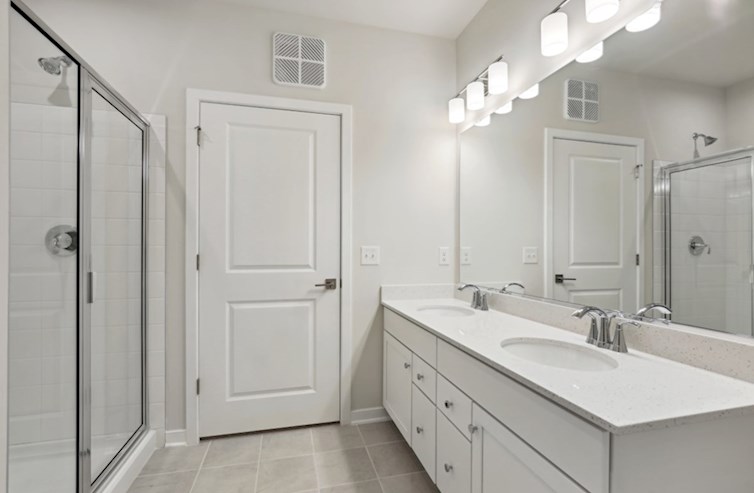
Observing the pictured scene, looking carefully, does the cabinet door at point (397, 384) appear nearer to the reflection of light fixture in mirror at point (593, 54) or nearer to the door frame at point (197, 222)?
the door frame at point (197, 222)

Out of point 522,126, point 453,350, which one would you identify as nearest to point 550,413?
point 453,350

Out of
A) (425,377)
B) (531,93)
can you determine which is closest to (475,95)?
(531,93)

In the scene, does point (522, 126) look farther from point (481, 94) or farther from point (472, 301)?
point (472, 301)

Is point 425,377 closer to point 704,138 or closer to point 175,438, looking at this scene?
point 704,138

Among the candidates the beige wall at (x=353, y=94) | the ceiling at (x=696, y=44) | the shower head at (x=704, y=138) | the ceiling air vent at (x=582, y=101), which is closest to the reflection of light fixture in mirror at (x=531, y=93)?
the ceiling air vent at (x=582, y=101)

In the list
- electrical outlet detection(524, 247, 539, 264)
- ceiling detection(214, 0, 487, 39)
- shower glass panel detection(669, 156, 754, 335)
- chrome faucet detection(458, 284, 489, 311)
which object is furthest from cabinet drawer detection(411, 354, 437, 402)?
ceiling detection(214, 0, 487, 39)

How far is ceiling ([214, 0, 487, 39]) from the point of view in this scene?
81.1 inches

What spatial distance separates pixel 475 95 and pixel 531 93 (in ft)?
1.38

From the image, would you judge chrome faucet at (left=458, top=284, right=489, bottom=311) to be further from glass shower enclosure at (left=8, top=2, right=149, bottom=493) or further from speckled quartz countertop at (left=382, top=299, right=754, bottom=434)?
glass shower enclosure at (left=8, top=2, right=149, bottom=493)

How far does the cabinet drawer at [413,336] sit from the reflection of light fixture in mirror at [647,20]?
1374mm

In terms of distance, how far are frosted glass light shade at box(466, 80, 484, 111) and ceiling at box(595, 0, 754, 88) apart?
0.82 meters

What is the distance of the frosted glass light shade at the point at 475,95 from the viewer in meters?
2.07

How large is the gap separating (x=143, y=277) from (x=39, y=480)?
37.2 inches

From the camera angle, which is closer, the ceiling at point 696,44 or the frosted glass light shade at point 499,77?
the ceiling at point 696,44
